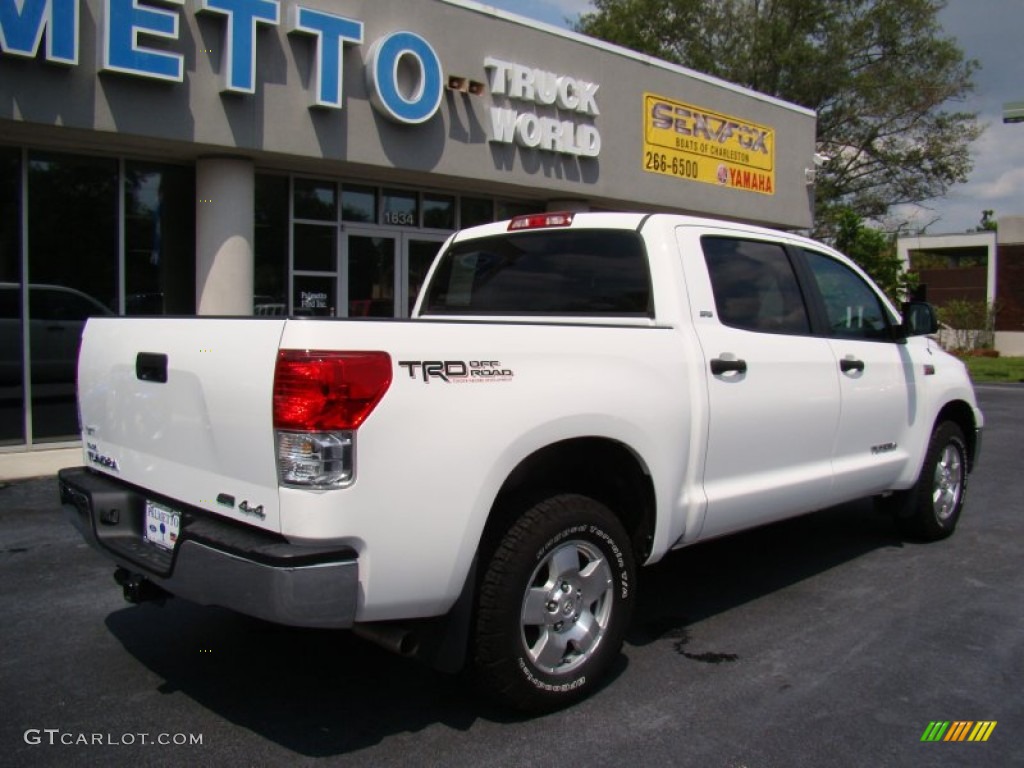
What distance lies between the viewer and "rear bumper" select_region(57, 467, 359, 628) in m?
2.74

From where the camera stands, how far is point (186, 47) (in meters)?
9.39

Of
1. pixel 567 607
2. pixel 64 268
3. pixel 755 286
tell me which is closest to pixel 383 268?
pixel 64 268

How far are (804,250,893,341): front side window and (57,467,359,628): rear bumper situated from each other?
3320 millimetres

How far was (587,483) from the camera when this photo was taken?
3.83 meters

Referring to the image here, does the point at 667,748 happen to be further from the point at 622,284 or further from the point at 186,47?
the point at 186,47

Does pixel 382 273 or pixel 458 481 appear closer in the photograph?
pixel 458 481

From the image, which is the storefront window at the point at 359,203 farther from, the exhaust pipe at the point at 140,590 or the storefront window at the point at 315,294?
the exhaust pipe at the point at 140,590

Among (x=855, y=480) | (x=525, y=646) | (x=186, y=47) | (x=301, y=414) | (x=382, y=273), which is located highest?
(x=186, y=47)

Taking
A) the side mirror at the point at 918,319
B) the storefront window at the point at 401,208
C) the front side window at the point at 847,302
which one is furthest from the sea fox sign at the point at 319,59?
the side mirror at the point at 918,319

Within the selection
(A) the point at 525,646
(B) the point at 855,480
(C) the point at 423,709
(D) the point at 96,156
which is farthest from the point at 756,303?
(D) the point at 96,156

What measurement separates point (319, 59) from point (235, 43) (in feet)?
3.20

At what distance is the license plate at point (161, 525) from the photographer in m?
3.28

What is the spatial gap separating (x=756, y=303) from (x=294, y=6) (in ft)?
24.9

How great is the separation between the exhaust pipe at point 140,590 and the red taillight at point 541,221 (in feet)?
8.03
